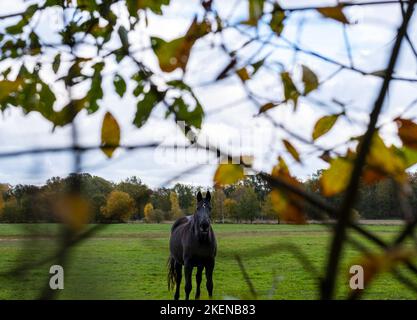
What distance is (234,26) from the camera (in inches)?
38.0

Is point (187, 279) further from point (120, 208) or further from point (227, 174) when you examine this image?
point (120, 208)

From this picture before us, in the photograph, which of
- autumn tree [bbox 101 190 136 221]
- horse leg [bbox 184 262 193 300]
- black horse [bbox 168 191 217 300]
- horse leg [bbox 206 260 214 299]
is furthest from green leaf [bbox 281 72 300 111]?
horse leg [bbox 184 262 193 300]

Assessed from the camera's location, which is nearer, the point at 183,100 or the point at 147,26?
the point at 183,100

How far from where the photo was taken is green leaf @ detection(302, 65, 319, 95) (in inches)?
43.6

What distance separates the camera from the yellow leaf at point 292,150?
0.94m

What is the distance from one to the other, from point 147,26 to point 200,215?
339 inches

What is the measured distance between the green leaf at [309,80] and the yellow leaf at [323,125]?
104mm

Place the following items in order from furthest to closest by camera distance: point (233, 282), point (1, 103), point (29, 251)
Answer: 1. point (233, 282)
2. point (1, 103)
3. point (29, 251)

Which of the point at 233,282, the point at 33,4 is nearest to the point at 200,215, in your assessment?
the point at 233,282

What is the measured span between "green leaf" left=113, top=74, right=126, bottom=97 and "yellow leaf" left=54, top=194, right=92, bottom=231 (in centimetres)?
109

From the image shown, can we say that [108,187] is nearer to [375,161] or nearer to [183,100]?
[375,161]

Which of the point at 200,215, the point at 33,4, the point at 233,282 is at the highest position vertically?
the point at 33,4

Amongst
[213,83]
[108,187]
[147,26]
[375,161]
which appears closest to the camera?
[108,187]
